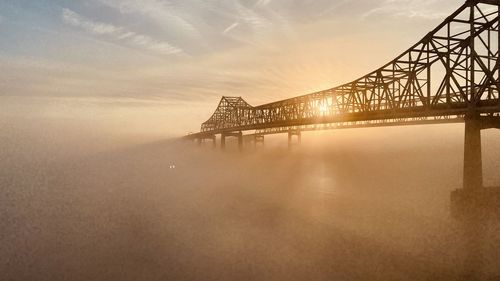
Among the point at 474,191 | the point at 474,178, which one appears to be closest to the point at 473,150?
the point at 474,178

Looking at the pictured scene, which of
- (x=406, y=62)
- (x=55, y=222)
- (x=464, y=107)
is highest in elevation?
(x=406, y=62)

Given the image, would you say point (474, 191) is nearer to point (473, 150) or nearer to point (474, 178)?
point (474, 178)

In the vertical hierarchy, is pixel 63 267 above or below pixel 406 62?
below

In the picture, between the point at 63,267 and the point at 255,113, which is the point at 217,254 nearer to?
the point at 63,267

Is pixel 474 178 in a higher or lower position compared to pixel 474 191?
higher

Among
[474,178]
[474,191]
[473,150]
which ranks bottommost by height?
[474,191]

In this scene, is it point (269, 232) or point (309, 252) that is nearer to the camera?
point (309, 252)

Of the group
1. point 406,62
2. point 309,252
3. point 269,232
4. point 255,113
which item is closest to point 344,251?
point 309,252

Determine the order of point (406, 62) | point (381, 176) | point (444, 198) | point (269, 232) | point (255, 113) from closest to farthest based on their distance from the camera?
point (269, 232) → point (406, 62) → point (444, 198) → point (381, 176) → point (255, 113)

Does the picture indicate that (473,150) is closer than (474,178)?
Yes

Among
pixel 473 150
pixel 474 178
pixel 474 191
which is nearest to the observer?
pixel 473 150

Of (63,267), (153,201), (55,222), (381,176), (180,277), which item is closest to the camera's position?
(180,277)
